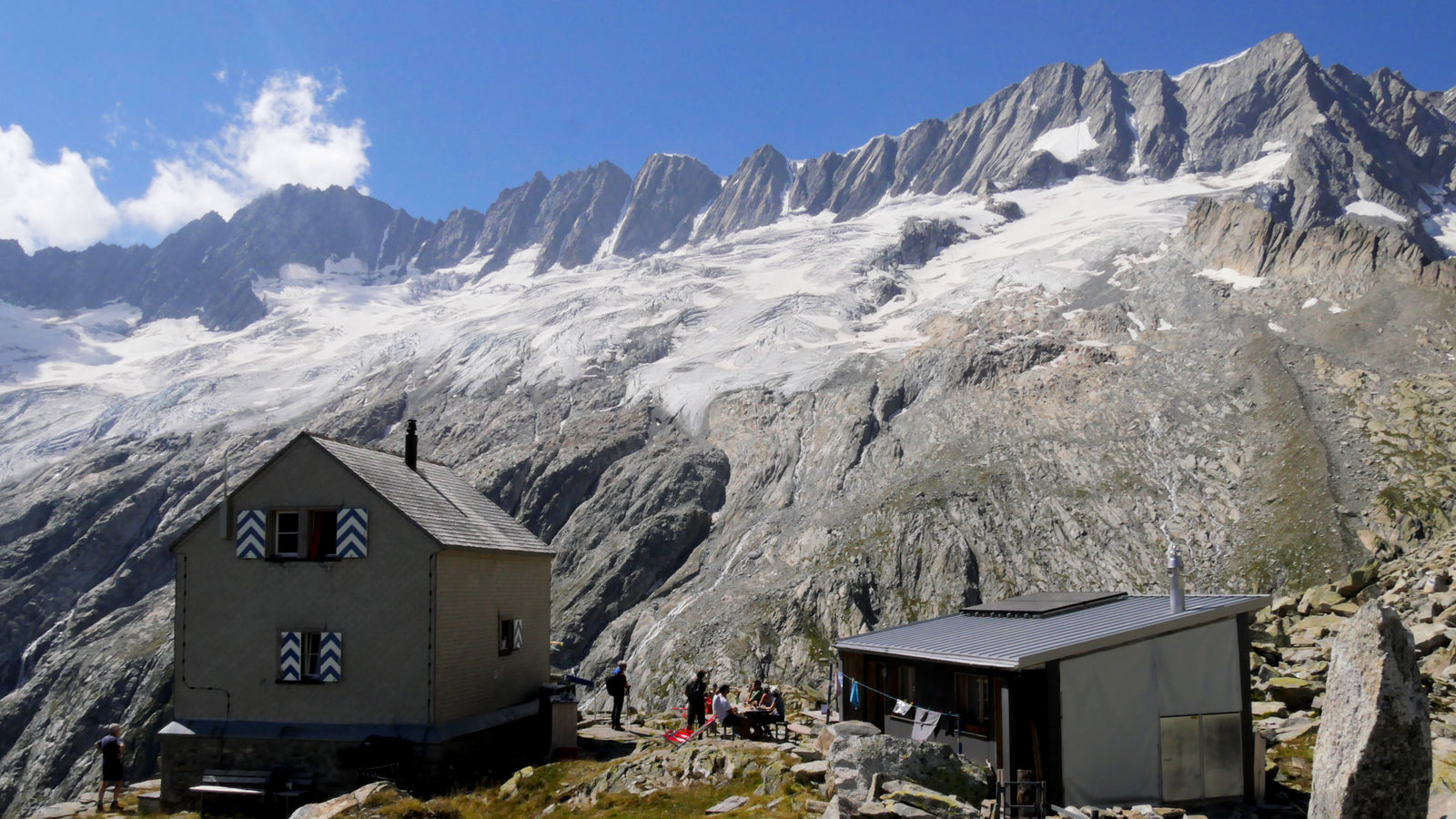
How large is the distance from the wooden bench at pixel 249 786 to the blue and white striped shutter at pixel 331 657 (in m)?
2.53

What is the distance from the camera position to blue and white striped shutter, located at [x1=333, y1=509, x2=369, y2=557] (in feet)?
87.0

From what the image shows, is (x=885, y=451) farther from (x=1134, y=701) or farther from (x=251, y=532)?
(x=1134, y=701)

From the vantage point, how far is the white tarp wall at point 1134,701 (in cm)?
1919

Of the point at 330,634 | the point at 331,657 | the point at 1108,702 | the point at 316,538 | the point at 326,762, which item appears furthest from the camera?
the point at 316,538

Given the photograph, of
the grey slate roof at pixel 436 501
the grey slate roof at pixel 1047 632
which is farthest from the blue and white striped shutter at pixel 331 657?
the grey slate roof at pixel 1047 632

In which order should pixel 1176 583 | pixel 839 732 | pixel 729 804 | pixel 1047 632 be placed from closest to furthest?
1. pixel 729 804
2. pixel 839 732
3. pixel 1176 583
4. pixel 1047 632

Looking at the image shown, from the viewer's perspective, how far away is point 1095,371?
258 ft

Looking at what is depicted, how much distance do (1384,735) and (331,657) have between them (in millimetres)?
24104

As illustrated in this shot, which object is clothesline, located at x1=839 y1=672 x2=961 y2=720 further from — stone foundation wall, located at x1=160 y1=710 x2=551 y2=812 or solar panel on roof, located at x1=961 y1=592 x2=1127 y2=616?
stone foundation wall, located at x1=160 y1=710 x2=551 y2=812

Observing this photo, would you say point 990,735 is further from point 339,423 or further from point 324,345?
point 324,345

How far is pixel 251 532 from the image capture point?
89.2 feet

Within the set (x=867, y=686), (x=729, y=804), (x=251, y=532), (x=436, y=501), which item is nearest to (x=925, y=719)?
(x=867, y=686)

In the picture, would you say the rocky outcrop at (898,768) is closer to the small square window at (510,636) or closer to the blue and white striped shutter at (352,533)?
the small square window at (510,636)

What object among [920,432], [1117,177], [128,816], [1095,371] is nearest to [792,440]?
[920,432]
